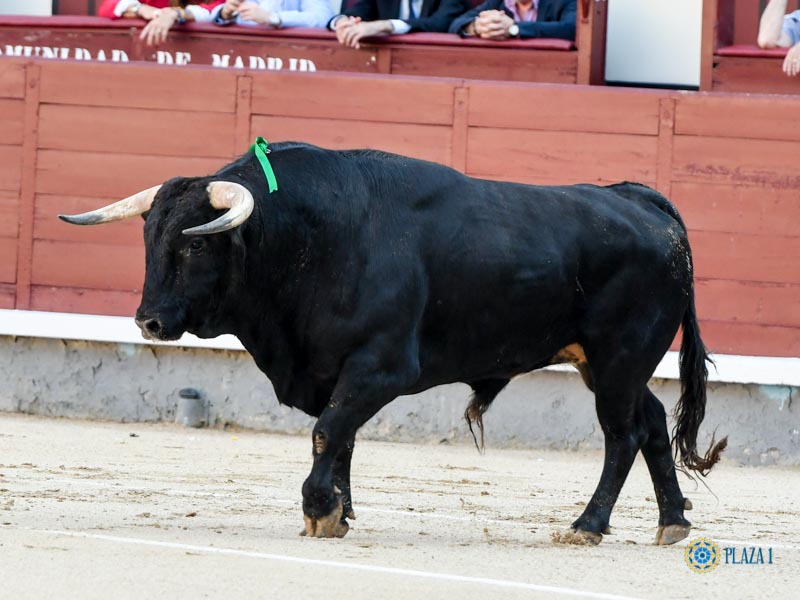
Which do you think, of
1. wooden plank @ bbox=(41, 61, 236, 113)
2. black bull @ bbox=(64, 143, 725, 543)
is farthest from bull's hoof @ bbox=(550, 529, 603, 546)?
wooden plank @ bbox=(41, 61, 236, 113)

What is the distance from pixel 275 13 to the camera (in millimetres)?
9453

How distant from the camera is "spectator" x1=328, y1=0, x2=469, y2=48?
9273mm

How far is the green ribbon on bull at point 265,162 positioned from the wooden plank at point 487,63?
3.93 metres

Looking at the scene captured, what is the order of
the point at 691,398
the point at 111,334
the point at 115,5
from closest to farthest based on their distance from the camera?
the point at 691,398 → the point at 111,334 → the point at 115,5

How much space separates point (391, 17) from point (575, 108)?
51.0 inches

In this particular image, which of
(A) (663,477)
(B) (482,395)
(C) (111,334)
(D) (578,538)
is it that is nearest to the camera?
(D) (578,538)

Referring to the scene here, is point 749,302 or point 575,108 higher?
point 575,108

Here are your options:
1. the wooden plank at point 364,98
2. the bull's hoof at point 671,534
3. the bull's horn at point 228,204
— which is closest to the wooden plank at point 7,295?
the wooden plank at point 364,98

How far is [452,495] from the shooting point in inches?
279

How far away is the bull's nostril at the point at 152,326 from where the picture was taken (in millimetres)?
5105

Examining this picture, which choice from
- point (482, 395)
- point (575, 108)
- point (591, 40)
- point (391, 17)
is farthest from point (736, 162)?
point (482, 395)

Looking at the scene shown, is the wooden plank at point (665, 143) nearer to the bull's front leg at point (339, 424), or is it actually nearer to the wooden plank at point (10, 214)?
the wooden plank at point (10, 214)

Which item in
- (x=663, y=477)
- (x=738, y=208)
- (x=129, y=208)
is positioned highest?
(x=129, y=208)

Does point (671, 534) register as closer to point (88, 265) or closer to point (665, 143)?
point (665, 143)
